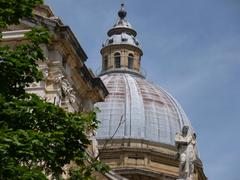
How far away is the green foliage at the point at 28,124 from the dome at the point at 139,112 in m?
45.3

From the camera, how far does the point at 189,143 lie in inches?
1270

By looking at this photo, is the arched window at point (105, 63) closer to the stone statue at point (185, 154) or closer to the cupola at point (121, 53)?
the cupola at point (121, 53)

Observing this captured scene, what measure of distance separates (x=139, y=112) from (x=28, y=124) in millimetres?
49830

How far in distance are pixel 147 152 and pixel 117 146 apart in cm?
224

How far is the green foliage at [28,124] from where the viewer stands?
1486 cm

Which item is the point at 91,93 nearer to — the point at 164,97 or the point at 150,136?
the point at 150,136

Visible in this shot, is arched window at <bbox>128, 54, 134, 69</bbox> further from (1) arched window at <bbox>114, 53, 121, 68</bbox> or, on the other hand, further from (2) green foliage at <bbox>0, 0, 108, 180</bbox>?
(2) green foliage at <bbox>0, 0, 108, 180</bbox>

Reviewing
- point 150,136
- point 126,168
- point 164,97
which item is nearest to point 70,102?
point 126,168

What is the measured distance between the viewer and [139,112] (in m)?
65.4

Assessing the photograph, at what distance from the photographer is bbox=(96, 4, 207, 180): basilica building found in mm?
59469

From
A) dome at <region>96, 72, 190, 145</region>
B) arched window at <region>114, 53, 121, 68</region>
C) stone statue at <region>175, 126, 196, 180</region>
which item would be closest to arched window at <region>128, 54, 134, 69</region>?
arched window at <region>114, 53, 121, 68</region>

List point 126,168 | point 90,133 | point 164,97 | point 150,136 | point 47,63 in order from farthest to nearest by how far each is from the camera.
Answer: point 164,97
point 150,136
point 126,168
point 90,133
point 47,63

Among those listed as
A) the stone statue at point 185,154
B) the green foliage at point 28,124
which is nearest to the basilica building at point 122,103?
the stone statue at point 185,154

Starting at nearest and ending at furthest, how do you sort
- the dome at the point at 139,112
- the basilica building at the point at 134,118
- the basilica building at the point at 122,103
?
the basilica building at the point at 122,103, the basilica building at the point at 134,118, the dome at the point at 139,112
